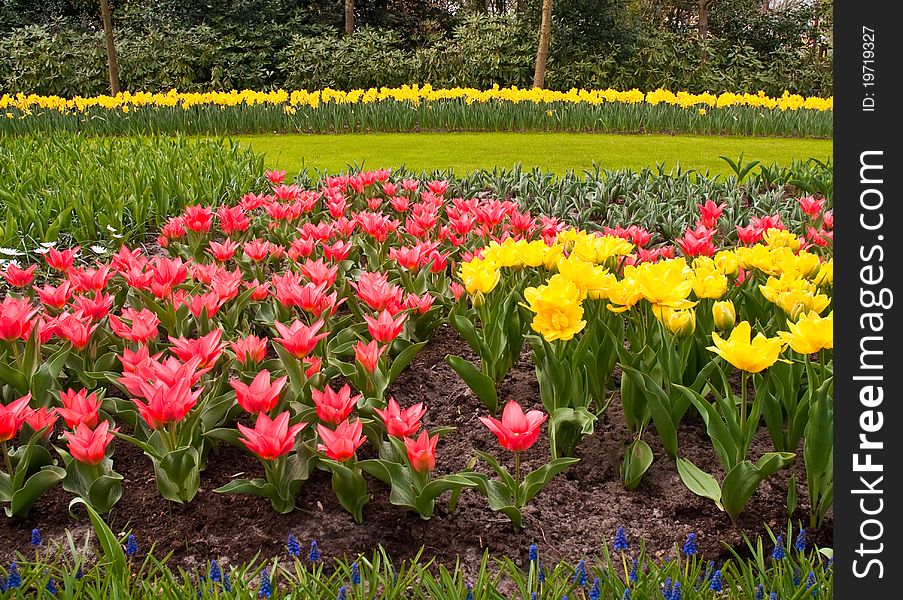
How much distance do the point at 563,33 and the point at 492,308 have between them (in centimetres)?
1606

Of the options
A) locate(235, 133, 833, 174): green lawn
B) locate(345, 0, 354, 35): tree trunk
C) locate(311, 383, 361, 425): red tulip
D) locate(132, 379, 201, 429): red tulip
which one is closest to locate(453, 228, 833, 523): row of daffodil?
locate(311, 383, 361, 425): red tulip

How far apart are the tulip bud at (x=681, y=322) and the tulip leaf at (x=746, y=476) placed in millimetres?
387

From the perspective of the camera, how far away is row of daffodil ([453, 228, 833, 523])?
1.88 m

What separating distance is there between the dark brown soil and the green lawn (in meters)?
5.63

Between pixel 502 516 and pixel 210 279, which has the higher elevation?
pixel 210 279

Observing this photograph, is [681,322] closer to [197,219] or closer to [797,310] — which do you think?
[797,310]

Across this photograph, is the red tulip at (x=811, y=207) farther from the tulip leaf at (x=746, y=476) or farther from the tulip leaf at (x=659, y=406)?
the tulip leaf at (x=746, y=476)

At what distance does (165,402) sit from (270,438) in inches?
10.8

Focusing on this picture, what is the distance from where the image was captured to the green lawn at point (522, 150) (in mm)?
8156

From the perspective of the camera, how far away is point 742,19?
793 inches

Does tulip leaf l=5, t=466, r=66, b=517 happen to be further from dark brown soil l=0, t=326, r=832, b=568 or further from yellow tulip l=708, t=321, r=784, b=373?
yellow tulip l=708, t=321, r=784, b=373
